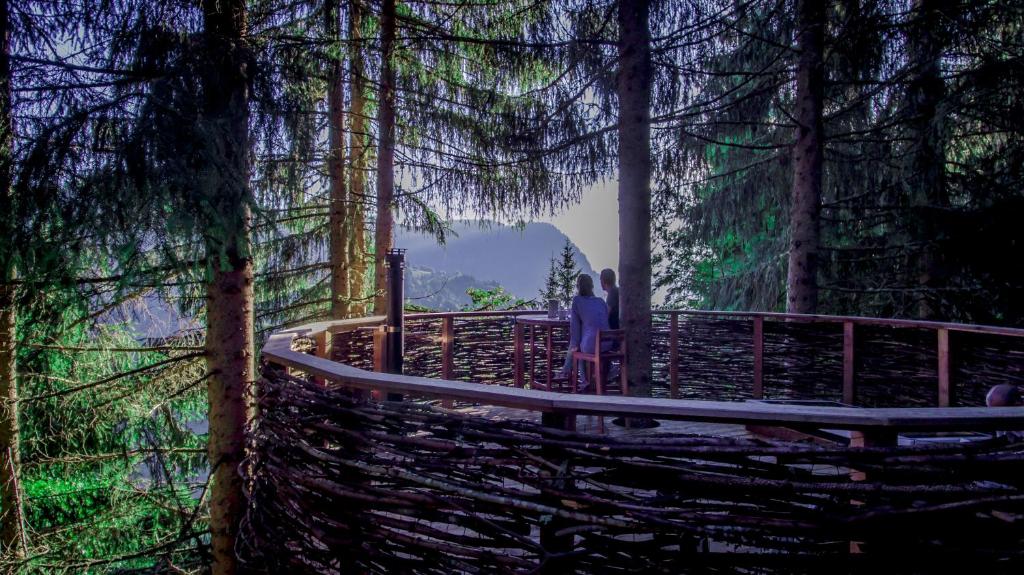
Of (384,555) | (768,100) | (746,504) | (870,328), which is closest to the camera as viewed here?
(746,504)

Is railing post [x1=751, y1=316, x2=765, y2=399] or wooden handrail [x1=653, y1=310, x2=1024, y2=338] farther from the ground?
wooden handrail [x1=653, y1=310, x2=1024, y2=338]

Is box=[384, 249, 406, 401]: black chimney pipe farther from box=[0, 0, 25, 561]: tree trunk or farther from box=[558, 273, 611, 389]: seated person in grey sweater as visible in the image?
box=[0, 0, 25, 561]: tree trunk

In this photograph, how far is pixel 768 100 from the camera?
767 centimetres

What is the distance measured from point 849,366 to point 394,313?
164 inches

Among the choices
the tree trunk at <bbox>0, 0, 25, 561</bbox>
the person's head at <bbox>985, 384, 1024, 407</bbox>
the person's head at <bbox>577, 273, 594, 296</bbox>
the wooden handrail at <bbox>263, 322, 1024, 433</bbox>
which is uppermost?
the person's head at <bbox>577, 273, 594, 296</bbox>

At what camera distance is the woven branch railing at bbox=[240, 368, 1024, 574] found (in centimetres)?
184

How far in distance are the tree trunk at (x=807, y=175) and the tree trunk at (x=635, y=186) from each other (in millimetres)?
2758

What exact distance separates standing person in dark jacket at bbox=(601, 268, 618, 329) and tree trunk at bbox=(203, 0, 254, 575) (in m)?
3.36

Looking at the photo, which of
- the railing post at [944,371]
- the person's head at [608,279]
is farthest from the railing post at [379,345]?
the railing post at [944,371]

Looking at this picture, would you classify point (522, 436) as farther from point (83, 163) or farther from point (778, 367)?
point (778, 367)

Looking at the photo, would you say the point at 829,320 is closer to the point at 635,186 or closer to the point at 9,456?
the point at 635,186

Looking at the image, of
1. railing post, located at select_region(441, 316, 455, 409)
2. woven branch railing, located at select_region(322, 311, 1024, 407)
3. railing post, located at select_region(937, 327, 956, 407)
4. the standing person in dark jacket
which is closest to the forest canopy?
the standing person in dark jacket

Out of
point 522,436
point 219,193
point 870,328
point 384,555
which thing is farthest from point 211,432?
point 870,328

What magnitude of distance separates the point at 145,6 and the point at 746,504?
4501 millimetres
